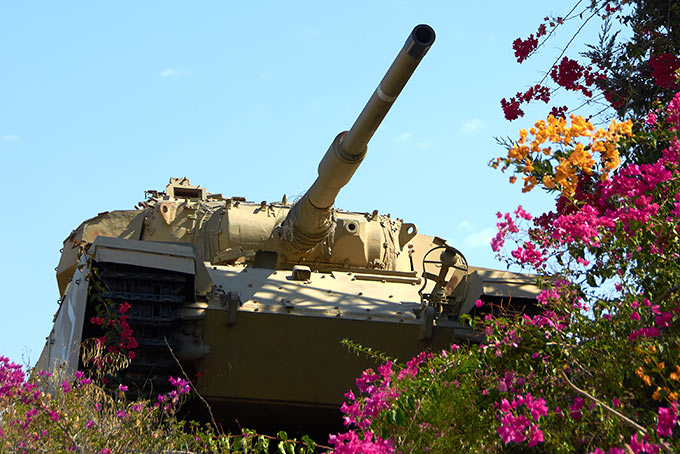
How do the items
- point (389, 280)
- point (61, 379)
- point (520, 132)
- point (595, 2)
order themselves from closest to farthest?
1. point (520, 132)
2. point (61, 379)
3. point (595, 2)
4. point (389, 280)

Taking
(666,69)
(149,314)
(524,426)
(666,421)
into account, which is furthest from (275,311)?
(666,421)

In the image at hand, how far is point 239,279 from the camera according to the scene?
28.4 ft

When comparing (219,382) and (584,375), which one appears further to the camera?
(219,382)

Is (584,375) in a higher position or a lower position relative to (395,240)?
lower

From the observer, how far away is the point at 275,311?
7.91m

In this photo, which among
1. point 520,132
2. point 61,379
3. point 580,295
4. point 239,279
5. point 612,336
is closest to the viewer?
point 612,336

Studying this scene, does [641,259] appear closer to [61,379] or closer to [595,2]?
[595,2]

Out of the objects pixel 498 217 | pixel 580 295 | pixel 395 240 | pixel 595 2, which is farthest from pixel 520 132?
pixel 395 240

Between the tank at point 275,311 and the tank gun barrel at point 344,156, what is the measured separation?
12 mm

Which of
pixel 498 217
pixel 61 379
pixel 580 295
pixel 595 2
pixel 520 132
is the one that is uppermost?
pixel 595 2

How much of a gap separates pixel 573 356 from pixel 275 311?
3.53m

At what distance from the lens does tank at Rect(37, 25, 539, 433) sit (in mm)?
7523

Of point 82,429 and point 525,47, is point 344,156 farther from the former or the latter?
point 82,429

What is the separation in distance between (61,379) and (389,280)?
131 inches
